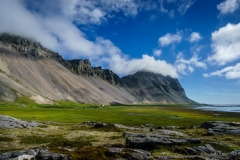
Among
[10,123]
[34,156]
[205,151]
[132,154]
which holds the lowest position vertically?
[10,123]

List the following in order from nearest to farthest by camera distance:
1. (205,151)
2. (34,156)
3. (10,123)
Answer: (34,156) < (205,151) < (10,123)

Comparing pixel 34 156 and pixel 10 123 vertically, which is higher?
pixel 34 156

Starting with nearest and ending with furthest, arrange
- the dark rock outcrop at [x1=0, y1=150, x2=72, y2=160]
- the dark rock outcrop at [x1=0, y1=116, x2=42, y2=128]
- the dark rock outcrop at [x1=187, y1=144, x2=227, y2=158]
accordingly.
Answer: the dark rock outcrop at [x1=0, y1=150, x2=72, y2=160] < the dark rock outcrop at [x1=187, y1=144, x2=227, y2=158] < the dark rock outcrop at [x1=0, y1=116, x2=42, y2=128]

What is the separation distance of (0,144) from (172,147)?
26.1m

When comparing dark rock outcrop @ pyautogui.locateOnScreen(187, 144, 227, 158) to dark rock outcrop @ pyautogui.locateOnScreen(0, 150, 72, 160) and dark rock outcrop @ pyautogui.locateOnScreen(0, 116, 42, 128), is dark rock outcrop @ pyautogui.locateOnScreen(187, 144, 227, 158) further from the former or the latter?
dark rock outcrop @ pyautogui.locateOnScreen(0, 116, 42, 128)

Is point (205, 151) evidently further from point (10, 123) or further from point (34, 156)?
point (10, 123)

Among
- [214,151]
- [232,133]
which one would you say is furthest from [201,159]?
[232,133]

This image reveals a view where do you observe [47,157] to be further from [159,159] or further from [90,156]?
[159,159]

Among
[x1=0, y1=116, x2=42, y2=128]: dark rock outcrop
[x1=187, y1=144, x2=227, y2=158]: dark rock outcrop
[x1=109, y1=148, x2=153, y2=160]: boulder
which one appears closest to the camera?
[x1=109, y1=148, x2=153, y2=160]: boulder

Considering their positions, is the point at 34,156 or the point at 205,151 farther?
the point at 205,151

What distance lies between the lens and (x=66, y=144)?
104ft

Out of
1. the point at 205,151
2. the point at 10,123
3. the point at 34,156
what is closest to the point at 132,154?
the point at 34,156

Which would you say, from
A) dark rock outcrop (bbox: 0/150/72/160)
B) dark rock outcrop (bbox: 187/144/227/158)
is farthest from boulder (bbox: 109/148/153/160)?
dark rock outcrop (bbox: 187/144/227/158)

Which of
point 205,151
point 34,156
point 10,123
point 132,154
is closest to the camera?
point 34,156
